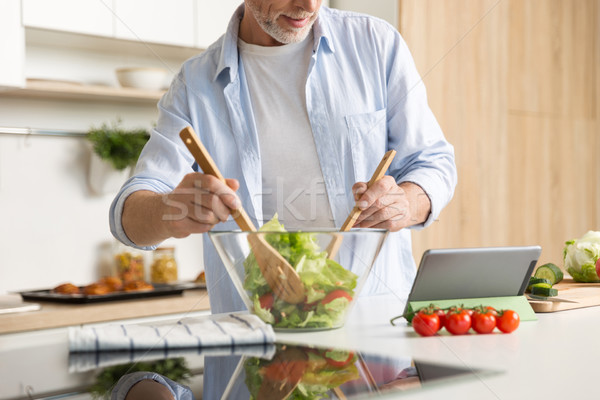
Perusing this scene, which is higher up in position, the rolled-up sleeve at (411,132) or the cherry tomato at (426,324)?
the rolled-up sleeve at (411,132)

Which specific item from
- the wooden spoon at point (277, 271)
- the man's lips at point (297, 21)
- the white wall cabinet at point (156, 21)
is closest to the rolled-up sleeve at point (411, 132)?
the man's lips at point (297, 21)

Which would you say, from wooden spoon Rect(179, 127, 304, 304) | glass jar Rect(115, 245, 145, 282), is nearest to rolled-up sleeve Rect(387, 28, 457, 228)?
wooden spoon Rect(179, 127, 304, 304)

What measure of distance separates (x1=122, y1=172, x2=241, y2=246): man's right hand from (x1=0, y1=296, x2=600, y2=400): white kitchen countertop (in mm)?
230

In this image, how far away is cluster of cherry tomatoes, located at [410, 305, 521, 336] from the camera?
98cm

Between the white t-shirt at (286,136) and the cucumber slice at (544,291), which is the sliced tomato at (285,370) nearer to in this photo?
the cucumber slice at (544,291)

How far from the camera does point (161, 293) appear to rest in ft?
8.14

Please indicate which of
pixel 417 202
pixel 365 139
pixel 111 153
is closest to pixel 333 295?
pixel 417 202

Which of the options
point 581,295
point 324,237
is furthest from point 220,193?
point 581,295

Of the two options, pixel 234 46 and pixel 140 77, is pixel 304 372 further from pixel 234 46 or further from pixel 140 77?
pixel 140 77

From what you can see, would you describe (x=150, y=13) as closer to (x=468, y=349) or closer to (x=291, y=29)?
(x=291, y=29)

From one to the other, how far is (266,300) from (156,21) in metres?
1.95

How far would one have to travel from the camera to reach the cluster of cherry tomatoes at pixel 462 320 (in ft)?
3.21

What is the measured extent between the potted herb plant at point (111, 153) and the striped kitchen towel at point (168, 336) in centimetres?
186

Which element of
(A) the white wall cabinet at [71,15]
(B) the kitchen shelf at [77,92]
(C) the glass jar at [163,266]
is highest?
(A) the white wall cabinet at [71,15]
